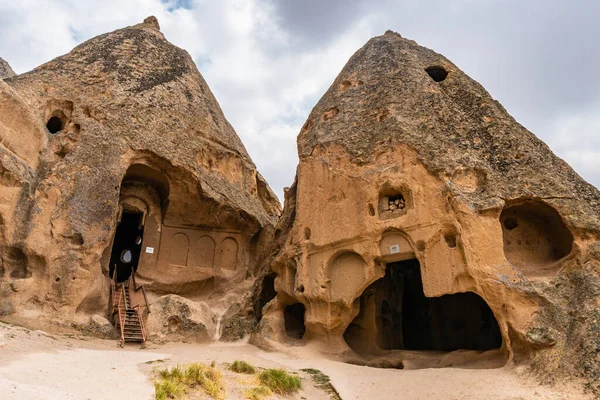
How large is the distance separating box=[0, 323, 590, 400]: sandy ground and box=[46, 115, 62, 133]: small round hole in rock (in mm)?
6931

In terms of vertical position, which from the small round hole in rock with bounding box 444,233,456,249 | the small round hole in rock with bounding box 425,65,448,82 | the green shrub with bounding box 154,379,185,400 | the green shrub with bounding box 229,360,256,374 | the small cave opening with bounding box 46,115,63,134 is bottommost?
the green shrub with bounding box 154,379,185,400

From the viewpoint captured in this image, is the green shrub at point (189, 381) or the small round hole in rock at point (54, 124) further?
the small round hole in rock at point (54, 124)

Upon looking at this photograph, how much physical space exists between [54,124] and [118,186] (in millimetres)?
3390

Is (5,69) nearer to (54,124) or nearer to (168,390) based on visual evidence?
(54,124)

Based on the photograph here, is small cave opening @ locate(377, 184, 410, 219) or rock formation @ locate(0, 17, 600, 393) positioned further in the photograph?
small cave opening @ locate(377, 184, 410, 219)

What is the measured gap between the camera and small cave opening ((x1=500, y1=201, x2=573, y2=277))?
9898mm

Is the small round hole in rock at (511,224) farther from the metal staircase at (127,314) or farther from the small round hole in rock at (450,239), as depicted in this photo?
the metal staircase at (127,314)

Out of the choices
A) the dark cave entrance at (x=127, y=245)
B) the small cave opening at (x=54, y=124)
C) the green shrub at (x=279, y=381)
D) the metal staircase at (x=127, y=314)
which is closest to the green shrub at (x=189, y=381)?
the green shrub at (x=279, y=381)

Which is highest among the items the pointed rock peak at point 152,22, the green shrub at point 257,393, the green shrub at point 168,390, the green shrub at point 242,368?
the pointed rock peak at point 152,22

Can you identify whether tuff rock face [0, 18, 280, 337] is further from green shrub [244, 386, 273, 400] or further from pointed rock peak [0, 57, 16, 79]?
pointed rock peak [0, 57, 16, 79]

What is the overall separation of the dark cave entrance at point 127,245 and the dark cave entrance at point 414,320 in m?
7.74

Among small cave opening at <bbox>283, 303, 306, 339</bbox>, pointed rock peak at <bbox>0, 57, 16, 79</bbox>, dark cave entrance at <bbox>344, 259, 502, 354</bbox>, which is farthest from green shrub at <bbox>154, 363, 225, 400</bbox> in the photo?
pointed rock peak at <bbox>0, 57, 16, 79</bbox>

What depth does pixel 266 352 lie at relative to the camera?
1108 cm

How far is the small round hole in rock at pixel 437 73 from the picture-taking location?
549 inches
